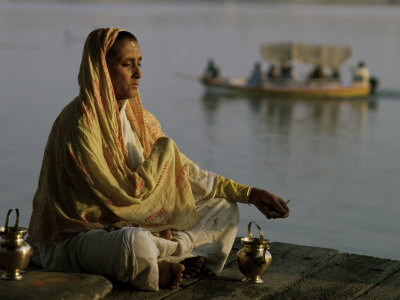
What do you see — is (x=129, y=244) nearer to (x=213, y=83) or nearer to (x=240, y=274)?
(x=240, y=274)

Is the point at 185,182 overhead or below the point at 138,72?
below

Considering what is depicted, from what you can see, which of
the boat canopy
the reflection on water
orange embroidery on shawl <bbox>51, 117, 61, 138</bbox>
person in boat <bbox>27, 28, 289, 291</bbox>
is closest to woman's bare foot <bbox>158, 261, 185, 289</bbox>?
person in boat <bbox>27, 28, 289, 291</bbox>

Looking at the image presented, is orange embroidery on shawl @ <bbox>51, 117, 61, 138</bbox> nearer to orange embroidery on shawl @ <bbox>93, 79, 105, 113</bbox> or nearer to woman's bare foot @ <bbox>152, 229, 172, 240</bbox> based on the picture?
orange embroidery on shawl @ <bbox>93, 79, 105, 113</bbox>

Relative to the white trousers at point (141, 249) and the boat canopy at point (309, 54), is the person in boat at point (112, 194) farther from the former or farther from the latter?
the boat canopy at point (309, 54)

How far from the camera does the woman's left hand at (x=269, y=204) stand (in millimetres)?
3389

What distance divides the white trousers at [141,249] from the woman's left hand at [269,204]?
0.39 ft

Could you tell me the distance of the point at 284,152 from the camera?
1026 centimetres

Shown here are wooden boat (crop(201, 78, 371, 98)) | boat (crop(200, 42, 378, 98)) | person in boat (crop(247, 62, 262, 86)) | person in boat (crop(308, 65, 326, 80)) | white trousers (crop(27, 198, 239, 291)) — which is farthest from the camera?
person in boat (crop(308, 65, 326, 80))

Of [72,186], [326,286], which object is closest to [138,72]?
[72,186]

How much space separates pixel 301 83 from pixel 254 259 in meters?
15.3

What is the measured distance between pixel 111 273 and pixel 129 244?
6.3 inches

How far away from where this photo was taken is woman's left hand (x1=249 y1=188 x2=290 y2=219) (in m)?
3.39

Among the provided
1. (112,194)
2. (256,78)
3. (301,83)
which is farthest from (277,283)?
(256,78)

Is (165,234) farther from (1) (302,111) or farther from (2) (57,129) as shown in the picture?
(1) (302,111)
